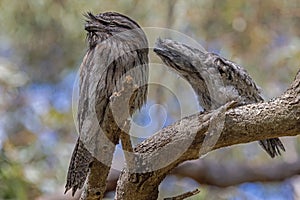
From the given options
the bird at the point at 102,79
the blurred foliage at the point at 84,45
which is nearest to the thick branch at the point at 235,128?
the bird at the point at 102,79

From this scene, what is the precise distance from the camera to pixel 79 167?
1527 mm

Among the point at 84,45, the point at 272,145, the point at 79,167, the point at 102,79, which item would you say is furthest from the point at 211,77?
the point at 84,45

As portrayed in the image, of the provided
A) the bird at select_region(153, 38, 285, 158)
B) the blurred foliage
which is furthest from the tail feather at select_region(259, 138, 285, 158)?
the blurred foliage

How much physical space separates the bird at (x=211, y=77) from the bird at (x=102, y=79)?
84 millimetres

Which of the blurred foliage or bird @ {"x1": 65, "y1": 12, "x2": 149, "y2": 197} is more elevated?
the blurred foliage

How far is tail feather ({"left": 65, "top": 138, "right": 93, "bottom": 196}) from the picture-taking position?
152 centimetres

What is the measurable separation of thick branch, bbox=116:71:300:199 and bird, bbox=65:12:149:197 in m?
0.12

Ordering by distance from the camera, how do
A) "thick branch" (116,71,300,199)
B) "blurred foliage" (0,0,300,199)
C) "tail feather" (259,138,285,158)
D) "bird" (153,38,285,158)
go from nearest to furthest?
"thick branch" (116,71,300,199)
"bird" (153,38,285,158)
"tail feather" (259,138,285,158)
"blurred foliage" (0,0,300,199)

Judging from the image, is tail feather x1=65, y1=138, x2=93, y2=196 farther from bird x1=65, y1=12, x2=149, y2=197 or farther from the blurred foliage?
the blurred foliage

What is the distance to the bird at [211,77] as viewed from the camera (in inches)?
65.9

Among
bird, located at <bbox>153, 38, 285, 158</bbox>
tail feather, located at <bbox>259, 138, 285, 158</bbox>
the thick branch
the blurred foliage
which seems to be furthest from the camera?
the blurred foliage

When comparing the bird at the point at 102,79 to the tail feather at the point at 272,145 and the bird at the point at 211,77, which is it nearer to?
the bird at the point at 211,77

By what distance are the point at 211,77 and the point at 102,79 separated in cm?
39

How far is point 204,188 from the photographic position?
3406 millimetres
